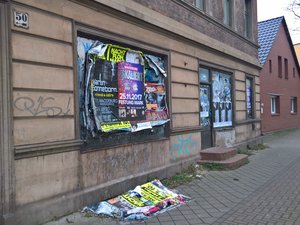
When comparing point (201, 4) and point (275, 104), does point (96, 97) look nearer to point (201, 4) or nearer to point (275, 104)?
point (201, 4)

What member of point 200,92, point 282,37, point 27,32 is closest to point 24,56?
point 27,32

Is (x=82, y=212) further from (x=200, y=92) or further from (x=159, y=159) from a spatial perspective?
(x=200, y=92)

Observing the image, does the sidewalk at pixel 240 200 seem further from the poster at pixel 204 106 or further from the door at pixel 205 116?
the poster at pixel 204 106

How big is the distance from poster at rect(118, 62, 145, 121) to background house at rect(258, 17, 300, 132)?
1518 cm

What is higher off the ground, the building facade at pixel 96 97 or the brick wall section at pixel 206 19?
the brick wall section at pixel 206 19

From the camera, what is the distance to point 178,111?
9.77 metres

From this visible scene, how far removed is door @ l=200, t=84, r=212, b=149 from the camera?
11547 millimetres

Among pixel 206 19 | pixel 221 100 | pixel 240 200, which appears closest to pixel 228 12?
pixel 206 19

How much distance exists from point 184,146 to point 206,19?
4127 mm

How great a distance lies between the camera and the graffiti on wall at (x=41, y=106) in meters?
5.27

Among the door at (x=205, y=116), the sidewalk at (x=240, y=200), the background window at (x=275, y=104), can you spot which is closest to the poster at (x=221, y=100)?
the door at (x=205, y=116)

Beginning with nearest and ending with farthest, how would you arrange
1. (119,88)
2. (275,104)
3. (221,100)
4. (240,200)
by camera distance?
(240,200) < (119,88) < (221,100) < (275,104)

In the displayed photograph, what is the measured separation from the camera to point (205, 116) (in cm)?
1180

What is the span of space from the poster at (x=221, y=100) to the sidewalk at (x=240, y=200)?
2527mm
